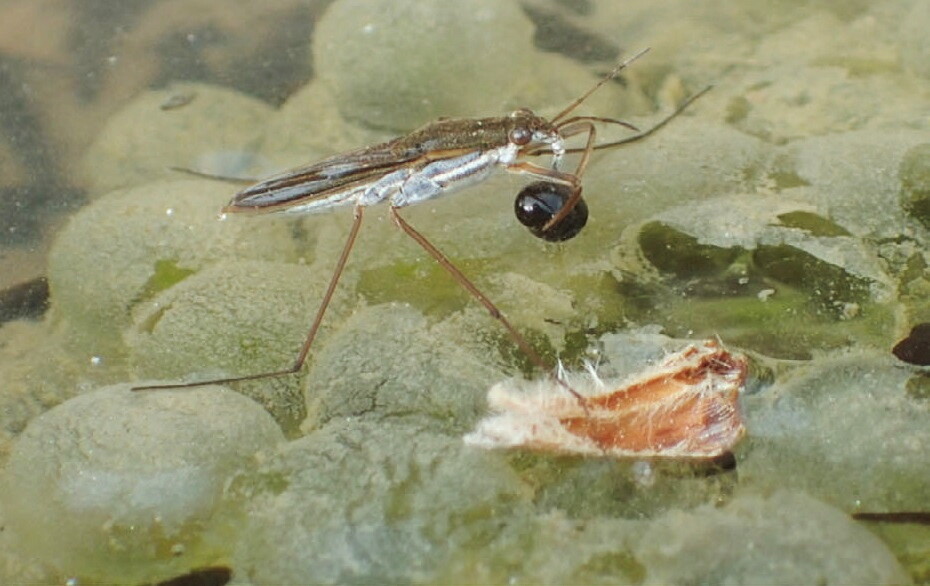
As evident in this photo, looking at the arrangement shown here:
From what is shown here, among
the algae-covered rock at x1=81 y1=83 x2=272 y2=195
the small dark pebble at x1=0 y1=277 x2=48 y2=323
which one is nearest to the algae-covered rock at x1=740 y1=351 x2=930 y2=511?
the algae-covered rock at x1=81 y1=83 x2=272 y2=195

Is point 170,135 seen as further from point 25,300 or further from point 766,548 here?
point 766,548

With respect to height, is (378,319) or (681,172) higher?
(681,172)

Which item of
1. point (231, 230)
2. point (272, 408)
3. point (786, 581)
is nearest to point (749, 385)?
point (786, 581)

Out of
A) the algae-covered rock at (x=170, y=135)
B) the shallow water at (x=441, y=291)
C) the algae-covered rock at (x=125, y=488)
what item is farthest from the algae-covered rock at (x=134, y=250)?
the algae-covered rock at (x=125, y=488)

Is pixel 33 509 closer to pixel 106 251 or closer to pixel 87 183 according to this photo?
pixel 106 251

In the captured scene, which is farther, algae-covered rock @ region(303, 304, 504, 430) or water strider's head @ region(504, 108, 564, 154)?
water strider's head @ region(504, 108, 564, 154)

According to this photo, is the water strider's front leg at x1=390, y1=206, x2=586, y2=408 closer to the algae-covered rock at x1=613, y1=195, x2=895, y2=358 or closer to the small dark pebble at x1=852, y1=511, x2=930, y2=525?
the algae-covered rock at x1=613, y1=195, x2=895, y2=358

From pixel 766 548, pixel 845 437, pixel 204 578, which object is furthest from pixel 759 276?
pixel 204 578
